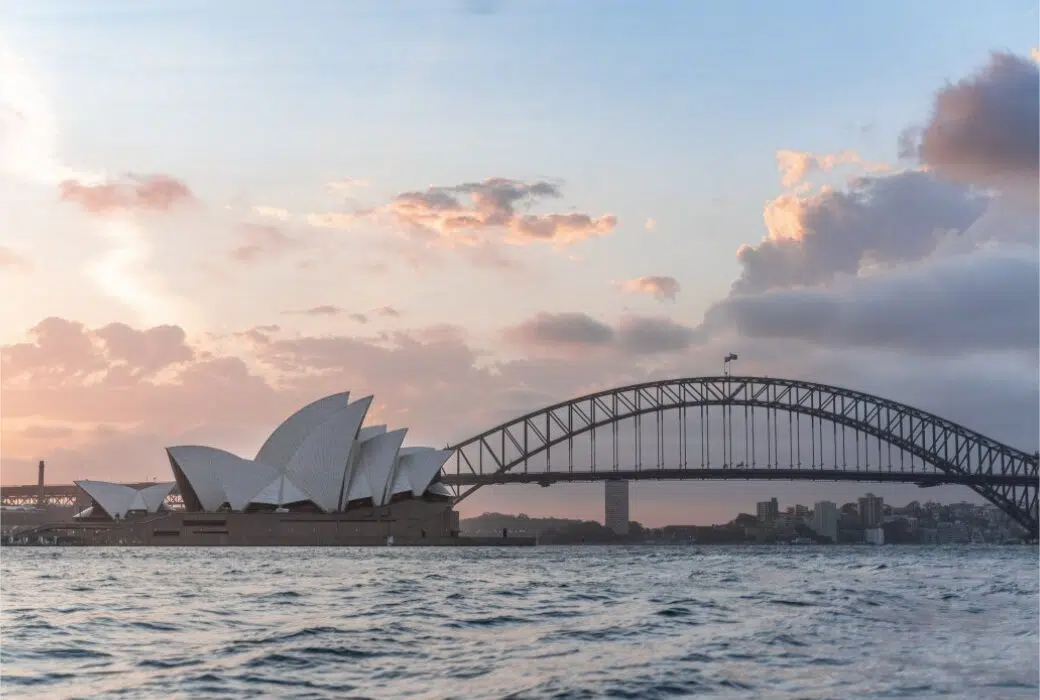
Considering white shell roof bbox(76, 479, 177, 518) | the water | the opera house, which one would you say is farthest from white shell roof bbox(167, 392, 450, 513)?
the water

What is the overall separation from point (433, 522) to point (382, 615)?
100761 millimetres

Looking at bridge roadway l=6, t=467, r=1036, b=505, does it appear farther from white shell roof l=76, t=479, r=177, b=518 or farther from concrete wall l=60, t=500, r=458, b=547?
white shell roof l=76, t=479, r=177, b=518

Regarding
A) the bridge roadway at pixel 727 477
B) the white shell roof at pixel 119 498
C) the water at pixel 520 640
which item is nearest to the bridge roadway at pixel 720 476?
the bridge roadway at pixel 727 477

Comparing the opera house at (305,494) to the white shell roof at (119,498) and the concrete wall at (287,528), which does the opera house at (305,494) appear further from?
the white shell roof at (119,498)

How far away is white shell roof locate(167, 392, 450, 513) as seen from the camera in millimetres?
121062

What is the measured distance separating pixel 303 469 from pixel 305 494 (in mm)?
2830

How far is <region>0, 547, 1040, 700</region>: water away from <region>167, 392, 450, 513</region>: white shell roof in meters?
76.7

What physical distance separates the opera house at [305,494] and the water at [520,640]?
78.3 meters

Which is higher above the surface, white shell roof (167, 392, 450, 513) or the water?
white shell roof (167, 392, 450, 513)

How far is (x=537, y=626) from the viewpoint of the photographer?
A: 28.0 meters

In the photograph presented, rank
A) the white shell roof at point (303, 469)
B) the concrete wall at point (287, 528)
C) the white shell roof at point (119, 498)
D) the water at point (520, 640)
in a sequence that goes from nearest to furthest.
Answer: the water at point (520, 640), the white shell roof at point (303, 469), the concrete wall at point (287, 528), the white shell roof at point (119, 498)

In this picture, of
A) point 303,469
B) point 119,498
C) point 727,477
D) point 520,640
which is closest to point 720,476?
point 727,477

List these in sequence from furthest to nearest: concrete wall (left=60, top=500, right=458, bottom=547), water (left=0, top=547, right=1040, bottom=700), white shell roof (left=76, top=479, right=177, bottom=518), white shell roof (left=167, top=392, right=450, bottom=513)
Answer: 1. white shell roof (left=76, top=479, right=177, bottom=518)
2. concrete wall (left=60, top=500, right=458, bottom=547)
3. white shell roof (left=167, top=392, right=450, bottom=513)
4. water (left=0, top=547, right=1040, bottom=700)

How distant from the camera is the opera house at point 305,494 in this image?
122m
